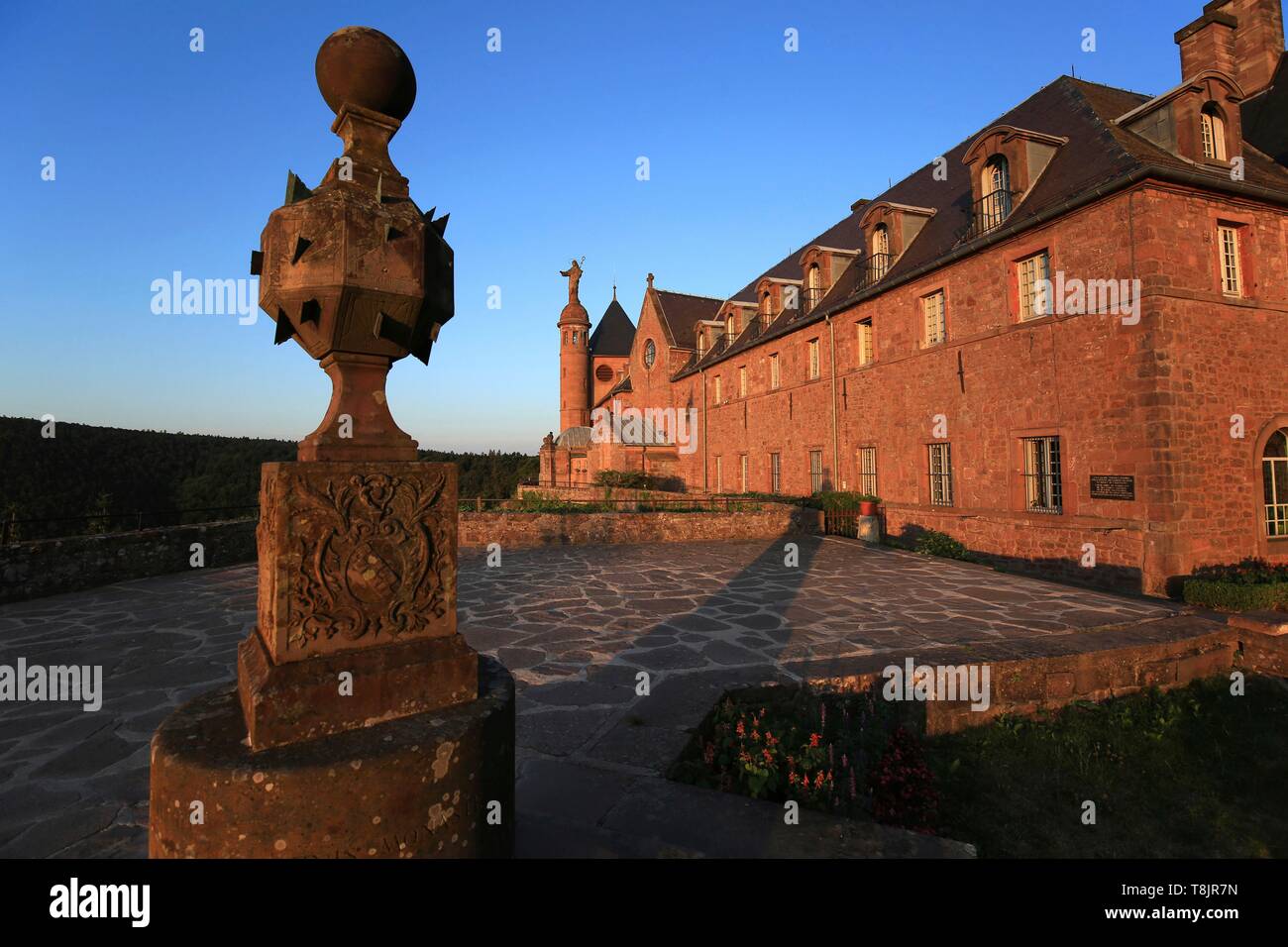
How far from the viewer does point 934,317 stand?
1511 centimetres

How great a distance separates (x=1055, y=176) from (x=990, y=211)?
1511 mm

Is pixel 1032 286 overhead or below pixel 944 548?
overhead

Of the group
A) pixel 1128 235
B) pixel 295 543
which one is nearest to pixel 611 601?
pixel 295 543

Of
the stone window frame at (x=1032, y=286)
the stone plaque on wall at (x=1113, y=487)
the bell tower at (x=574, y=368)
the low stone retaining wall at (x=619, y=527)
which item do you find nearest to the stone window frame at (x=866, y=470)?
the low stone retaining wall at (x=619, y=527)

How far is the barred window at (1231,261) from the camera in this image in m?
10.6

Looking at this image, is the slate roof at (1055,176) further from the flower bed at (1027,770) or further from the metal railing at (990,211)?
the flower bed at (1027,770)

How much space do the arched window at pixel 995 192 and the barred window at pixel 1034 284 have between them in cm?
139

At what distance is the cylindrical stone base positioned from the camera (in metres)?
1.61

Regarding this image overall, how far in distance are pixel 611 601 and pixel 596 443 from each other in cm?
2611

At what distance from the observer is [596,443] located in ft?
110

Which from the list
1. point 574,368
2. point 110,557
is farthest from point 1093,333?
point 574,368

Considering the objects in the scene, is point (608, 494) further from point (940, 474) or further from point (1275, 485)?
point (1275, 485)

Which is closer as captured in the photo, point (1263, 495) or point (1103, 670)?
point (1103, 670)

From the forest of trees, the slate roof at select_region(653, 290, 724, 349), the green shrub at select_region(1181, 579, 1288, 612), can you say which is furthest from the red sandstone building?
the forest of trees
